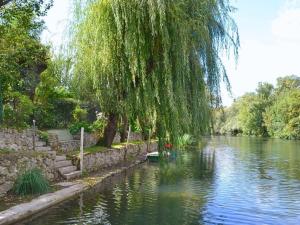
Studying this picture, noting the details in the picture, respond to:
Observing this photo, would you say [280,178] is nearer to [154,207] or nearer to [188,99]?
[188,99]

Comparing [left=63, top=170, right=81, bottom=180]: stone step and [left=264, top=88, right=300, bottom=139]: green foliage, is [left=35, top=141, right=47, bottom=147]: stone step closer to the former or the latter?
[left=63, top=170, right=81, bottom=180]: stone step

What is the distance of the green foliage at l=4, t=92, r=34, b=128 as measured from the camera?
628 inches

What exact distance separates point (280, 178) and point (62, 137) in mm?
10410

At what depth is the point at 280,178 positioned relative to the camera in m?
19.0

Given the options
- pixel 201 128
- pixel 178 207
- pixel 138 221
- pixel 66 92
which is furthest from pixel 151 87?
pixel 66 92

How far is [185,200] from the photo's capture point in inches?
512

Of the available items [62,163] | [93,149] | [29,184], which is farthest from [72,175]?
[93,149]

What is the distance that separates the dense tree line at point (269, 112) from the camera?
7419cm

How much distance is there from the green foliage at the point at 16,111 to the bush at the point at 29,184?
3871mm

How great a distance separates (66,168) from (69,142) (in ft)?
12.0

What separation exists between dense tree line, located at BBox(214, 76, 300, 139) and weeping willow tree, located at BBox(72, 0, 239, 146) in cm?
5964

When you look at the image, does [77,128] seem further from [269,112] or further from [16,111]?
[269,112]

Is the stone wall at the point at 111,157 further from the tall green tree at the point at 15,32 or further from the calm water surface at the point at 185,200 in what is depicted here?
the tall green tree at the point at 15,32

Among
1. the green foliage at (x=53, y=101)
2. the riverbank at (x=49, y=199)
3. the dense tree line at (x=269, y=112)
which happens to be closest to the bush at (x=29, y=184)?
the riverbank at (x=49, y=199)
